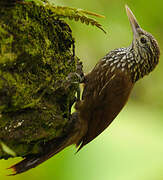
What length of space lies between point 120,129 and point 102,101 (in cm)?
93

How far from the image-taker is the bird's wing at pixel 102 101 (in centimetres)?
329

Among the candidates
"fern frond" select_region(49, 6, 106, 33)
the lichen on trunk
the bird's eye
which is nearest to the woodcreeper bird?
the bird's eye

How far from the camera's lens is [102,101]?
3363 millimetres

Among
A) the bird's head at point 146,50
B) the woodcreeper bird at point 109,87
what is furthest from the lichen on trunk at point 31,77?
the bird's head at point 146,50

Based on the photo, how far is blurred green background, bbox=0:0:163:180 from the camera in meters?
3.60

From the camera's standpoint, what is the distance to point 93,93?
3420 mm

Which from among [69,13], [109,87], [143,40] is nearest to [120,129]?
[109,87]

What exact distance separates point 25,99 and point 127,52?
61.7 inches

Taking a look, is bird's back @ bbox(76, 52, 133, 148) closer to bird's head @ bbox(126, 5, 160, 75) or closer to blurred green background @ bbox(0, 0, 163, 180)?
bird's head @ bbox(126, 5, 160, 75)

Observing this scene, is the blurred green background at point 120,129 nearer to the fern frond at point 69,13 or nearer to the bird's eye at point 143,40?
the bird's eye at point 143,40

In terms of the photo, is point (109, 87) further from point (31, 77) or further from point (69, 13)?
point (31, 77)

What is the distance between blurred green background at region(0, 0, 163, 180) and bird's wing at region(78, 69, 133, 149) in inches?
17.1

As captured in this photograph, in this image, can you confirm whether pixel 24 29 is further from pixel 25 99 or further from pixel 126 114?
pixel 126 114

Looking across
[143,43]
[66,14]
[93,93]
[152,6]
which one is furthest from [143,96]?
[66,14]
